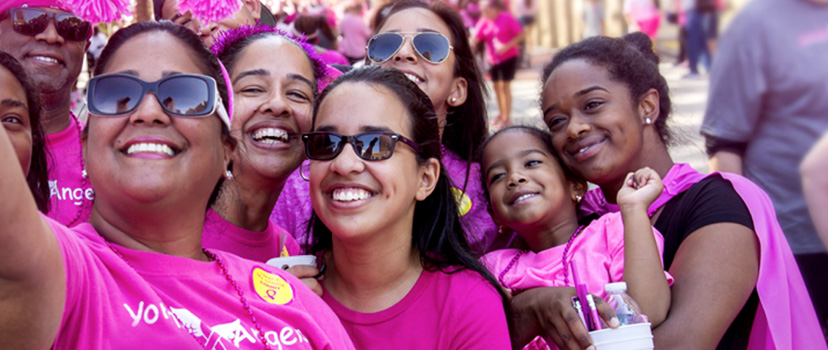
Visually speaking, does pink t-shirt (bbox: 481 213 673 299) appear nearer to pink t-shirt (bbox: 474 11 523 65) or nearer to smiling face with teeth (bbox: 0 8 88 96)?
smiling face with teeth (bbox: 0 8 88 96)

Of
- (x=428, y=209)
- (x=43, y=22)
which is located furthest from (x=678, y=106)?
(x=43, y=22)

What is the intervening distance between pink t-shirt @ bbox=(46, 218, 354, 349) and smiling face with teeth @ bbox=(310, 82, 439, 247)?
0.31m

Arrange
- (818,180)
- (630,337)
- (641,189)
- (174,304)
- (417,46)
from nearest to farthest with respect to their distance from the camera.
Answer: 1. (818,180)
2. (174,304)
3. (630,337)
4. (641,189)
5. (417,46)

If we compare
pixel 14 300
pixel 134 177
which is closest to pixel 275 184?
pixel 134 177

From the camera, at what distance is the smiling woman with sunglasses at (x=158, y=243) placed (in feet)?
5.15

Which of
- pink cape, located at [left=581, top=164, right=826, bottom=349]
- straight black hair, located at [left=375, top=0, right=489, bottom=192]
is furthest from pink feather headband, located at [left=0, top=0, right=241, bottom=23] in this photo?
pink cape, located at [left=581, top=164, right=826, bottom=349]

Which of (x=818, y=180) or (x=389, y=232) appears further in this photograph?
(x=389, y=232)

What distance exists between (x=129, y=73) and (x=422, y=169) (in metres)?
1.02

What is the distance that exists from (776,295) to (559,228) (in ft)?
2.60

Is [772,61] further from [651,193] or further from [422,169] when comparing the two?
[422,169]

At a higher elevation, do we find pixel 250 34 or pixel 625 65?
pixel 250 34

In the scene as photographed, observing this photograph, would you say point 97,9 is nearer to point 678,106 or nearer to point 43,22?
point 43,22

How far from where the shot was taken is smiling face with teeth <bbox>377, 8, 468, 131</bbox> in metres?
3.50

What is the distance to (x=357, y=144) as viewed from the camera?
2363 mm
